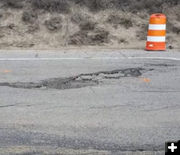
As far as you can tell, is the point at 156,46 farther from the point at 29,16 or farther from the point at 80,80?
the point at 29,16

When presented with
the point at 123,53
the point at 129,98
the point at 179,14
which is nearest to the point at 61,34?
the point at 123,53

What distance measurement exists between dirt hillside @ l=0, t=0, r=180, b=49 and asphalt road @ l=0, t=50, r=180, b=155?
115 inches

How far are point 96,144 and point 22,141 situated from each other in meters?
1.00

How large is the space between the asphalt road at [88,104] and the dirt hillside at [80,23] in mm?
2927

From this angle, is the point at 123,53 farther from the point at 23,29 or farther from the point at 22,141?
the point at 22,141

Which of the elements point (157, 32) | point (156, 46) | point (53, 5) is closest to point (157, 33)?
point (157, 32)

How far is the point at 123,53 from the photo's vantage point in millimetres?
11148

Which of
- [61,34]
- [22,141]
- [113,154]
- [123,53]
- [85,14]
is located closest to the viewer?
[113,154]

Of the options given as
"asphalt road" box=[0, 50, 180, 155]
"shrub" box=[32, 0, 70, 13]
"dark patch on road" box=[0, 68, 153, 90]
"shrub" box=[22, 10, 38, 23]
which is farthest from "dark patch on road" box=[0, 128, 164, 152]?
"shrub" box=[32, 0, 70, 13]

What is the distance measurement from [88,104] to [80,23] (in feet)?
27.4

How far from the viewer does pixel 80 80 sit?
8000mm

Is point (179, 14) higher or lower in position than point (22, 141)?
higher

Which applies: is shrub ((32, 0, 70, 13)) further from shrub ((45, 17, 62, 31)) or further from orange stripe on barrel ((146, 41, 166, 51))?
orange stripe on barrel ((146, 41, 166, 51))

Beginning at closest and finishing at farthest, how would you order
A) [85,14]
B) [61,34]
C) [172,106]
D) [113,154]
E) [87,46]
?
1. [113,154]
2. [172,106]
3. [87,46]
4. [61,34]
5. [85,14]
